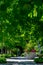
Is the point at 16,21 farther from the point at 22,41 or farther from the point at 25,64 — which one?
the point at 25,64

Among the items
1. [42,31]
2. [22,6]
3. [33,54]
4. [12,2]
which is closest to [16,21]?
[42,31]

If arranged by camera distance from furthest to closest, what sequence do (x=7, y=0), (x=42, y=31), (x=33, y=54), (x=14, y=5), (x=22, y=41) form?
(x=33, y=54), (x=22, y=41), (x=42, y=31), (x=14, y=5), (x=7, y=0)

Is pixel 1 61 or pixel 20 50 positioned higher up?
pixel 20 50

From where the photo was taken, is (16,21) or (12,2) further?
(16,21)

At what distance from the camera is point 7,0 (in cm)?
422

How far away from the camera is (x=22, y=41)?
975 centimetres

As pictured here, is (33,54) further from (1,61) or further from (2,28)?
(2,28)

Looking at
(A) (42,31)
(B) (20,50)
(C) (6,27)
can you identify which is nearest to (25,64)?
(C) (6,27)

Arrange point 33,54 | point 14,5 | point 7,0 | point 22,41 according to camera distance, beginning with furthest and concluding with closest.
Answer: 1. point 33,54
2. point 22,41
3. point 14,5
4. point 7,0

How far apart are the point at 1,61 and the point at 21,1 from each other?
18016 millimetres

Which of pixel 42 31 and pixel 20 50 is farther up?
pixel 20 50

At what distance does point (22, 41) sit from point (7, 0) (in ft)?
18.5

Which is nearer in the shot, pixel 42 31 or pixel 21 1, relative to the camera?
pixel 21 1

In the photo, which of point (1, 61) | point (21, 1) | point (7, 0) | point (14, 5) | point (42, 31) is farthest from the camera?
point (1, 61)
